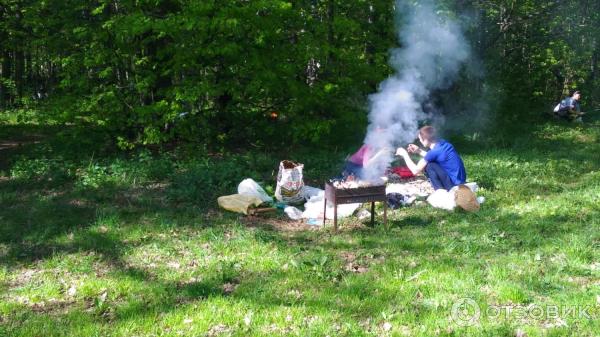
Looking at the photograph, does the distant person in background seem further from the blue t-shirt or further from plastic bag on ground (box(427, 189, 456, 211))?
plastic bag on ground (box(427, 189, 456, 211))

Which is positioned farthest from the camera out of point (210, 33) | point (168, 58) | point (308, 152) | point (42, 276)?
point (308, 152)

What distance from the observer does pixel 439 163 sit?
7.82 metres

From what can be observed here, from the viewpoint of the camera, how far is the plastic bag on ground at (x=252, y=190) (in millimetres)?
7510

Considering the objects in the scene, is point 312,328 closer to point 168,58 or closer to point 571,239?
point 571,239

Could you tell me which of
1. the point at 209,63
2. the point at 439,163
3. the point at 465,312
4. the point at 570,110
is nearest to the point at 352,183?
the point at 439,163

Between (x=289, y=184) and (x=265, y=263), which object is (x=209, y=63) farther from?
(x=265, y=263)

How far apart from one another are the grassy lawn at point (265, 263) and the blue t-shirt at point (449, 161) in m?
0.56

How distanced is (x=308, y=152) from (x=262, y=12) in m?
2.92

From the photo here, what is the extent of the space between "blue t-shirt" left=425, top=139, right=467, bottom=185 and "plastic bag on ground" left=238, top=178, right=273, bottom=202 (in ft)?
7.85

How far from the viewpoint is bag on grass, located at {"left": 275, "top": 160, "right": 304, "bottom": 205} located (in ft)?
24.2

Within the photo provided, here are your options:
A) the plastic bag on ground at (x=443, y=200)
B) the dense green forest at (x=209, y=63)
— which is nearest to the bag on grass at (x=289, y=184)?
the plastic bag on ground at (x=443, y=200)

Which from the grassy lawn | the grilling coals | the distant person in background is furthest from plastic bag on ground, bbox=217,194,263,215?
the distant person in background

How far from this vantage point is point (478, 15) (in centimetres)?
1430

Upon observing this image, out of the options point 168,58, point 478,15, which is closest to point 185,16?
point 168,58
